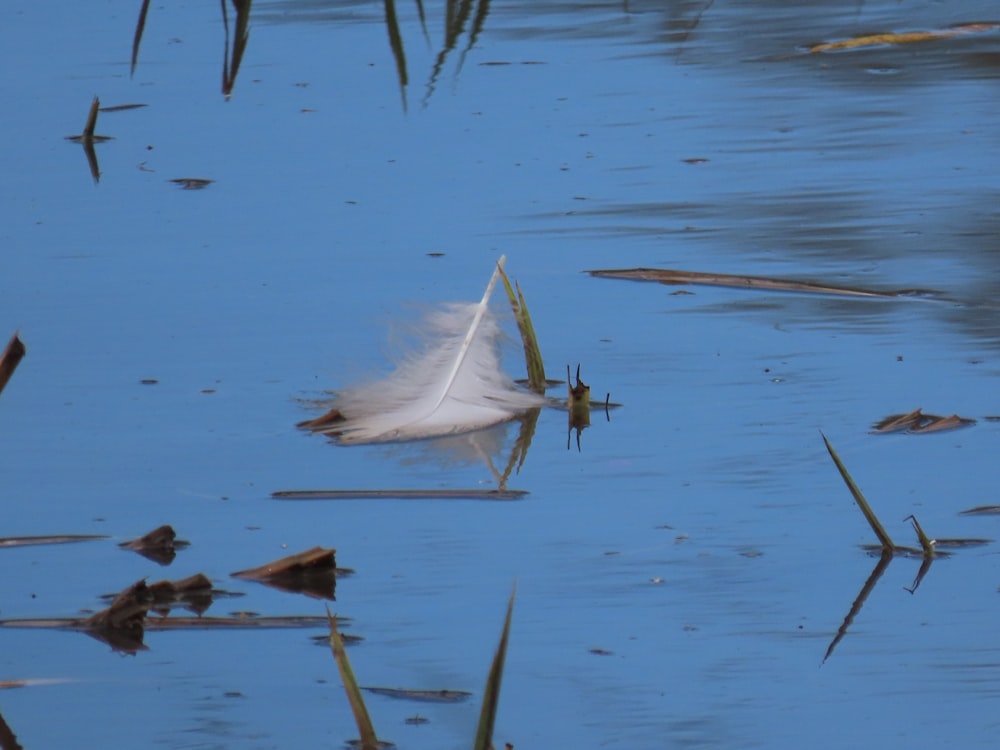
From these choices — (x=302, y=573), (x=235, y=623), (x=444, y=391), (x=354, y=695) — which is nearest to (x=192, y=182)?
(x=444, y=391)

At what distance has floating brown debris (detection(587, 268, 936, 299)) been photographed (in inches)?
127

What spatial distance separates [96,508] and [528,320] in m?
0.72

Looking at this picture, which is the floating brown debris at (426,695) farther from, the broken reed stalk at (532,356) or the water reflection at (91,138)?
the water reflection at (91,138)

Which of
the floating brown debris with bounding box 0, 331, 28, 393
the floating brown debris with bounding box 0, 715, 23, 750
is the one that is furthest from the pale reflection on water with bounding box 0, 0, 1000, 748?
the floating brown debris with bounding box 0, 331, 28, 393

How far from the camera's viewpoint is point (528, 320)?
2.86 metres

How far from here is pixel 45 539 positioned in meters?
2.41

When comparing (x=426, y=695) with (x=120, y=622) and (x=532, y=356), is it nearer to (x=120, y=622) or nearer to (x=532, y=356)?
(x=120, y=622)

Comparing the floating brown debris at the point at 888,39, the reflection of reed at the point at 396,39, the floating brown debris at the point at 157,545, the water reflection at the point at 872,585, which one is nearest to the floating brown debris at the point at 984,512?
the water reflection at the point at 872,585

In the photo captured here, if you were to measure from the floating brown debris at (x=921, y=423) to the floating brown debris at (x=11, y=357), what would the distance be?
3.75ft

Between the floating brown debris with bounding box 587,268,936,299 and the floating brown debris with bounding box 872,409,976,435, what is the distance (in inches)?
23.1

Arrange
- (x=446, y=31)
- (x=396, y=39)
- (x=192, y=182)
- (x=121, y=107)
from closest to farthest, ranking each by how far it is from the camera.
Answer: (x=192, y=182), (x=121, y=107), (x=396, y=39), (x=446, y=31)

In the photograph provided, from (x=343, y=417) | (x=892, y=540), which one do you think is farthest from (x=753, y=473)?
(x=343, y=417)

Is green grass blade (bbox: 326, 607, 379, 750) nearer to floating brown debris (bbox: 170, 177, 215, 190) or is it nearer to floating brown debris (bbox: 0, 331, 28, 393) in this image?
floating brown debris (bbox: 0, 331, 28, 393)

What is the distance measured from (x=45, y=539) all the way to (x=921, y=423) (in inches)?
46.4
